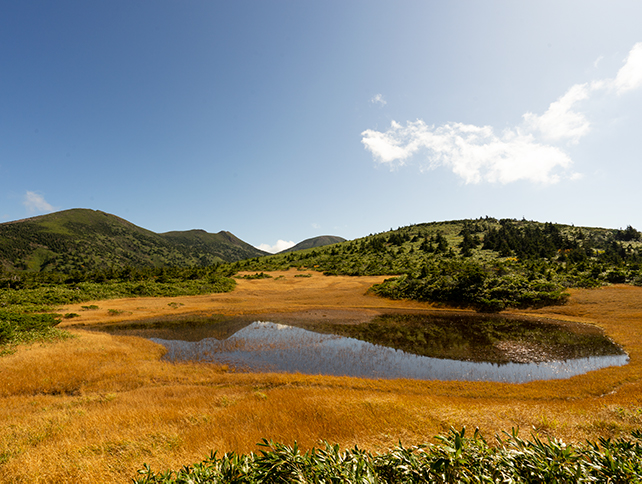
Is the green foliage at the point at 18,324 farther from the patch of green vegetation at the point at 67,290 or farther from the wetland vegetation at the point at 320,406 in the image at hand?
the wetland vegetation at the point at 320,406

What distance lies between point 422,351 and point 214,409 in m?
15.3

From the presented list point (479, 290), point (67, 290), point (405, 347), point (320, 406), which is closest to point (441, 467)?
point (320, 406)

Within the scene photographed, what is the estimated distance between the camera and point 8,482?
4914mm

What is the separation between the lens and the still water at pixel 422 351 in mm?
15641

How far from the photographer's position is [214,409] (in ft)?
31.8

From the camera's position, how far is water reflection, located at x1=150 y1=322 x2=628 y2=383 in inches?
600

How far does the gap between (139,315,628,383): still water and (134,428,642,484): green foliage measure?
12850 millimetres

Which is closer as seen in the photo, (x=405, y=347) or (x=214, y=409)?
(x=214, y=409)

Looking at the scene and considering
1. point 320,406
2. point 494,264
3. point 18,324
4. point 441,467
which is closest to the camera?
point 441,467

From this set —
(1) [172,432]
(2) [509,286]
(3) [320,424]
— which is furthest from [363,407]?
(2) [509,286]

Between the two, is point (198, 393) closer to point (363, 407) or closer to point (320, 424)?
point (320, 424)

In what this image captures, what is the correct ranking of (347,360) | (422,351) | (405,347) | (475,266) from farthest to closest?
(475,266) → (405,347) → (422,351) → (347,360)

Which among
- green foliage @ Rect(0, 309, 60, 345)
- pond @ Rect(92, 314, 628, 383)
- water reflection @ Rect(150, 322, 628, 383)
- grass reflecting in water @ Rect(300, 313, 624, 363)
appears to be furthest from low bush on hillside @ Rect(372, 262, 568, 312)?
green foliage @ Rect(0, 309, 60, 345)

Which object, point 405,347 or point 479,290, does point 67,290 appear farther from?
point 479,290
